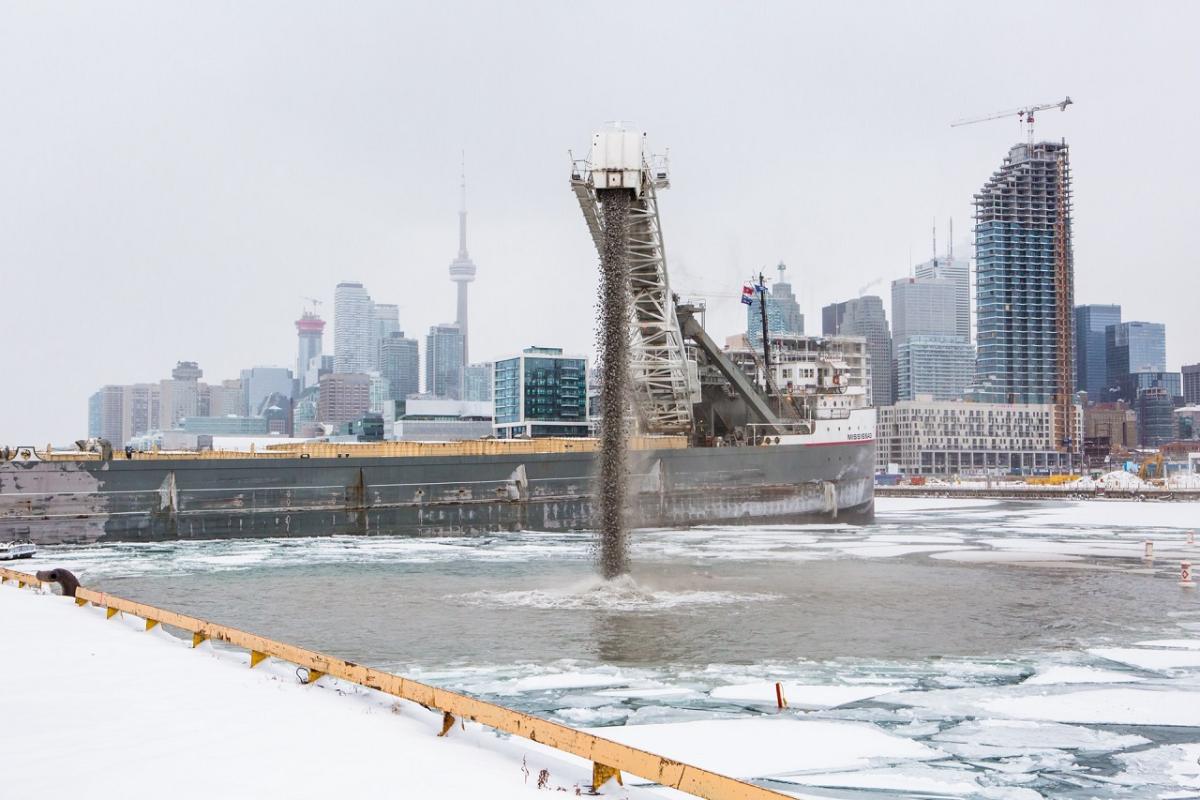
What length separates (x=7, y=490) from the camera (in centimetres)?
4219

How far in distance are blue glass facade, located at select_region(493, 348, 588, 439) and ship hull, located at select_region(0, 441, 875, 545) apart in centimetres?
10263

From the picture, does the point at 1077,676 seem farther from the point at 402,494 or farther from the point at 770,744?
the point at 402,494

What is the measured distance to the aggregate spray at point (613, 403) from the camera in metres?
26.8

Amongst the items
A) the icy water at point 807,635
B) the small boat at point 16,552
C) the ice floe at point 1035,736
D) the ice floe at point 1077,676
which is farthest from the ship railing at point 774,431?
the ice floe at point 1035,736

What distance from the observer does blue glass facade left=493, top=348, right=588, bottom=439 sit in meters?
166

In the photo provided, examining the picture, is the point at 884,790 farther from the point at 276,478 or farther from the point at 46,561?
the point at 276,478

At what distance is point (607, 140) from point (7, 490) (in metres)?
29.7

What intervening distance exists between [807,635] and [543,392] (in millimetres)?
150003

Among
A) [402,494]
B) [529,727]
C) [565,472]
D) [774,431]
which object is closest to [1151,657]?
[529,727]

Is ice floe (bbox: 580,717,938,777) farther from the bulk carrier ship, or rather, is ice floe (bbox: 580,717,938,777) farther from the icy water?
the bulk carrier ship

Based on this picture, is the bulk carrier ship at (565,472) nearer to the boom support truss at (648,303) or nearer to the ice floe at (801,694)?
the boom support truss at (648,303)

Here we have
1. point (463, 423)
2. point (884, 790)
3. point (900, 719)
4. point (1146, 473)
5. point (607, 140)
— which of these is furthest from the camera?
point (463, 423)

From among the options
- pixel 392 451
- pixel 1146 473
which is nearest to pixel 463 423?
pixel 1146 473

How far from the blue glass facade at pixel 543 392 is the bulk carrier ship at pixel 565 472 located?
97.4 meters
